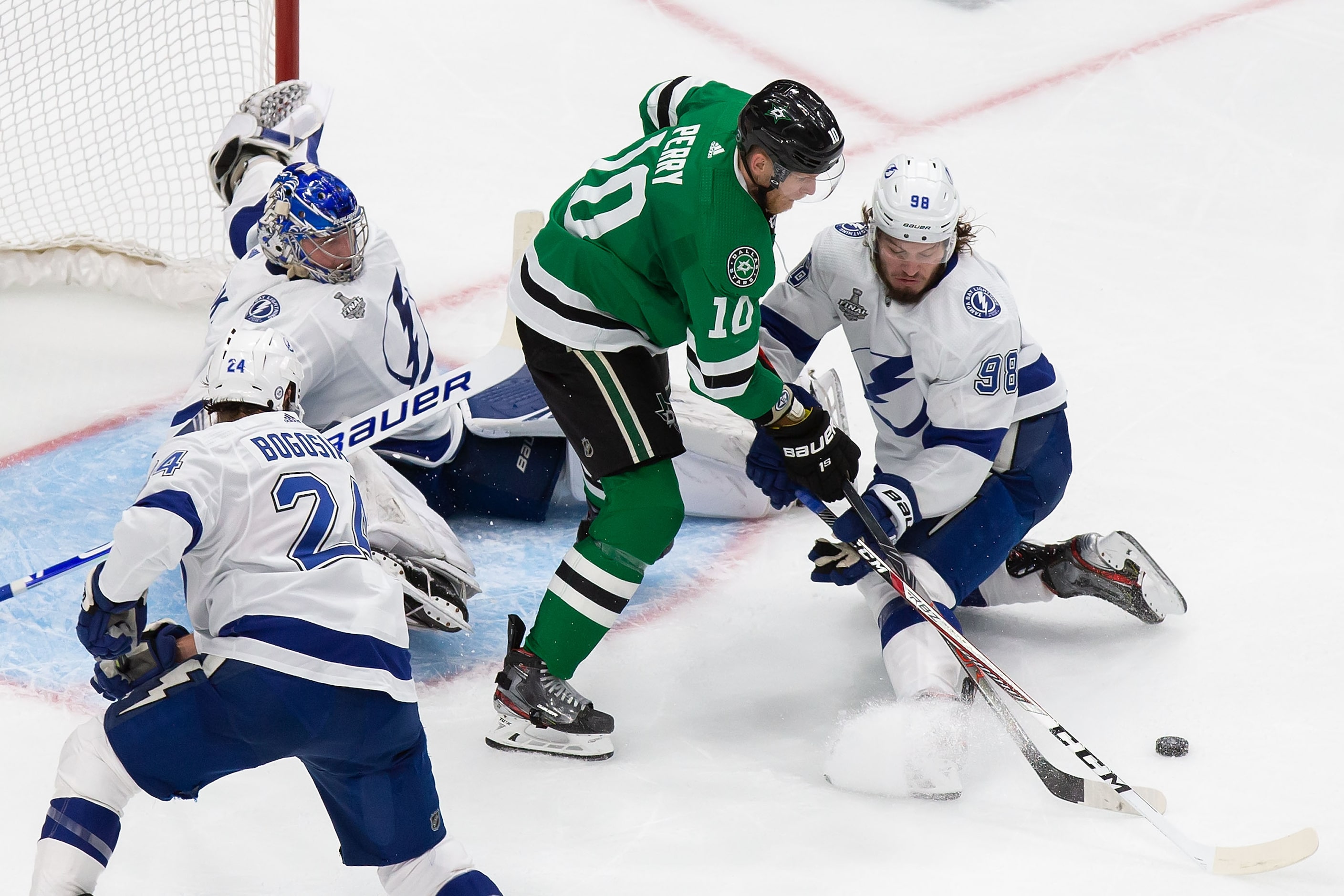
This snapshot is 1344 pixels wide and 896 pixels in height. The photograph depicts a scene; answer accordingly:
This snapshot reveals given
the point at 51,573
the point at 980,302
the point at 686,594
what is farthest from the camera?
the point at 686,594

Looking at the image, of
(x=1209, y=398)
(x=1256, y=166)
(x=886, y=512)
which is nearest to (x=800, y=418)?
(x=886, y=512)

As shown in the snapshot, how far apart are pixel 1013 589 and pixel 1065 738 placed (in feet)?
1.98

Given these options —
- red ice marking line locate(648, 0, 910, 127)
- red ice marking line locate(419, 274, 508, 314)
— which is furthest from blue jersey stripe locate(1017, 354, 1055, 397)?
red ice marking line locate(648, 0, 910, 127)

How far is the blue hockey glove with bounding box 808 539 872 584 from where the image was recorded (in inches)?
124

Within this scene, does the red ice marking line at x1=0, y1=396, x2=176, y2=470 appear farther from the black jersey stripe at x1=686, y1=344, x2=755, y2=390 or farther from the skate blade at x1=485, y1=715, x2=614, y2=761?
the black jersey stripe at x1=686, y1=344, x2=755, y2=390

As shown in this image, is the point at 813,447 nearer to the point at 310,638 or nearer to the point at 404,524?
the point at 404,524

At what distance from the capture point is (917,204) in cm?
293

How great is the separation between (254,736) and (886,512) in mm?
1333

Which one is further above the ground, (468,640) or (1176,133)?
(1176,133)

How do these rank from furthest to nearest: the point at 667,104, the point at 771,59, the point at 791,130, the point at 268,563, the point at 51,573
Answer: the point at 771,59 → the point at 667,104 → the point at 51,573 → the point at 791,130 → the point at 268,563

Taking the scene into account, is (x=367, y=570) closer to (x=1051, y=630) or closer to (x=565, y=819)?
(x=565, y=819)

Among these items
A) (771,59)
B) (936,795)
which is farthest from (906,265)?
(771,59)

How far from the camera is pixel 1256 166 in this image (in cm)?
554

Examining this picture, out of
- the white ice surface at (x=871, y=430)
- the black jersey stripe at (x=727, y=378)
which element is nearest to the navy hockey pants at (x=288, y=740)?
the white ice surface at (x=871, y=430)
